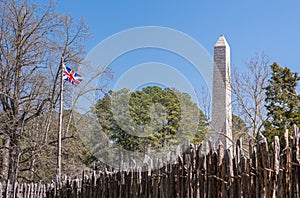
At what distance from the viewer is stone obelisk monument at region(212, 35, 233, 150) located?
14938 millimetres

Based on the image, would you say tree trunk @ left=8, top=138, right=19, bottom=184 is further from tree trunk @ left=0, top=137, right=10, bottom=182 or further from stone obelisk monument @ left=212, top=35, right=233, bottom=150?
stone obelisk monument @ left=212, top=35, right=233, bottom=150

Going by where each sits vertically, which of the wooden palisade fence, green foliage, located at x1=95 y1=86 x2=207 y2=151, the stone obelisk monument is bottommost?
the wooden palisade fence

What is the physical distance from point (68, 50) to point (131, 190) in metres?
11.2

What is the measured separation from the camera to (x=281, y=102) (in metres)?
17.7

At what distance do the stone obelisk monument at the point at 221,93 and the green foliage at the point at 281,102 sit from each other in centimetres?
185

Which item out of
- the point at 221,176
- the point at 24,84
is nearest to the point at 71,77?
the point at 24,84

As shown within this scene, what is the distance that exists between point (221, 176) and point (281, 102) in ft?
48.1

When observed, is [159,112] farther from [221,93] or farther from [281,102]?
[281,102]

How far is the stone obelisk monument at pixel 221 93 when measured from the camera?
14938 millimetres

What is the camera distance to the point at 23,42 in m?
15.2

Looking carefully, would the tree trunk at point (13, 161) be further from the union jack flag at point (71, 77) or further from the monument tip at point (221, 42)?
the monument tip at point (221, 42)

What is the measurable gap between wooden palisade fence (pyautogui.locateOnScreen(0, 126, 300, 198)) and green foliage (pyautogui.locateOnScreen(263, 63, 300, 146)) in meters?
11.3

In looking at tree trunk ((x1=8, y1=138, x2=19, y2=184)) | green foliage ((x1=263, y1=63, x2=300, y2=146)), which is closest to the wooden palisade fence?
tree trunk ((x1=8, y1=138, x2=19, y2=184))

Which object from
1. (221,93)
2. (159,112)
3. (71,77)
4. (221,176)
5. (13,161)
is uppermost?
(71,77)
